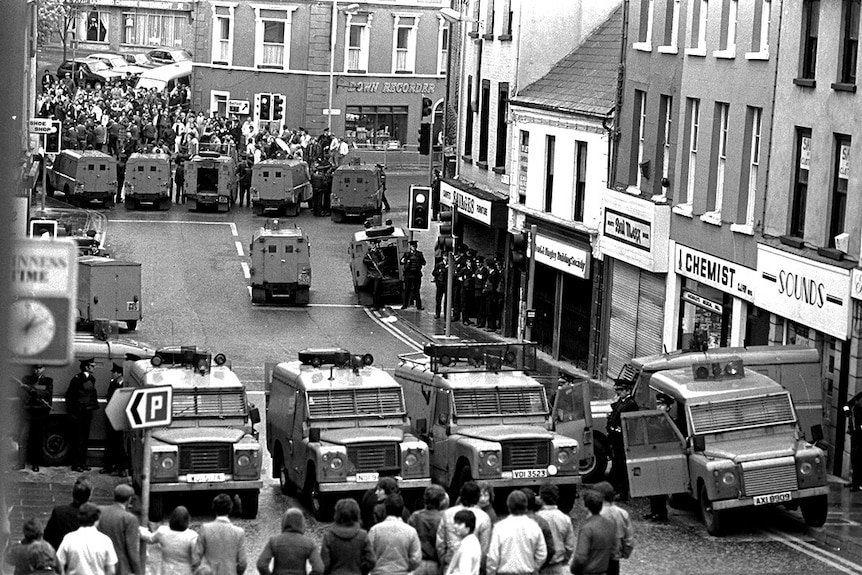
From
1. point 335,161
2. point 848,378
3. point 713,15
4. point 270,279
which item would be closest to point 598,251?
point 713,15

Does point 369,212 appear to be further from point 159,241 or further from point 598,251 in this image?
point 598,251

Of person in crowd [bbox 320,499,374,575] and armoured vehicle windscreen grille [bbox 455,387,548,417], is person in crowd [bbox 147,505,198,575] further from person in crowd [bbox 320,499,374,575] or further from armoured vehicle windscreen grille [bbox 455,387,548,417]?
armoured vehicle windscreen grille [bbox 455,387,548,417]

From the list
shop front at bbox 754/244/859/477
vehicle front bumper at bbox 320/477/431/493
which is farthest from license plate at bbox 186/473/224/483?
shop front at bbox 754/244/859/477

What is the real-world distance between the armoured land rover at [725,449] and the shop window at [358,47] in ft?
195

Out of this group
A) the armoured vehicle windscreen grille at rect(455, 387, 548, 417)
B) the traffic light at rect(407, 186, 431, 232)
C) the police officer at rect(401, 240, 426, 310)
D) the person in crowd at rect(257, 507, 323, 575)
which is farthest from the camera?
the police officer at rect(401, 240, 426, 310)

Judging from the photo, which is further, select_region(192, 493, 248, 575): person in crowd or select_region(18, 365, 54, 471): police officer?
select_region(18, 365, 54, 471): police officer

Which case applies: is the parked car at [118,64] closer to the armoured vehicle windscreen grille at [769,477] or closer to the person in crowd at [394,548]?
the armoured vehicle windscreen grille at [769,477]

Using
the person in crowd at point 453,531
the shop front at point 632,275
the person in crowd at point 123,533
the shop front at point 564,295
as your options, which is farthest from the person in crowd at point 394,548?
the shop front at point 564,295

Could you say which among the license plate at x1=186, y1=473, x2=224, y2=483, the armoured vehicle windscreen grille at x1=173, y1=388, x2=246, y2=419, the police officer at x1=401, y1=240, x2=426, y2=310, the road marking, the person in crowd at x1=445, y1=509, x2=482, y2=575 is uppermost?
the person in crowd at x1=445, y1=509, x2=482, y2=575

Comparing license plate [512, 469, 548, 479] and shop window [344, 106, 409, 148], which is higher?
shop window [344, 106, 409, 148]

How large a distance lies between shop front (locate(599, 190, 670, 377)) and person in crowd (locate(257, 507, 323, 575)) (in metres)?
20.6

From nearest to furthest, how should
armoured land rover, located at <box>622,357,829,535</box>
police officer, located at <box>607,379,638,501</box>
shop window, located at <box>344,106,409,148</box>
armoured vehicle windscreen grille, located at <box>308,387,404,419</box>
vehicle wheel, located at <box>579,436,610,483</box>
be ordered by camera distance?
1. armoured land rover, located at <box>622,357,829,535</box>
2. armoured vehicle windscreen grille, located at <box>308,387,404,419</box>
3. police officer, located at <box>607,379,638,501</box>
4. vehicle wheel, located at <box>579,436,610,483</box>
5. shop window, located at <box>344,106,409,148</box>

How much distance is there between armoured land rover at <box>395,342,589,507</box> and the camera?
22375 millimetres

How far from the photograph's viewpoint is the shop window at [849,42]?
90.9 feet
